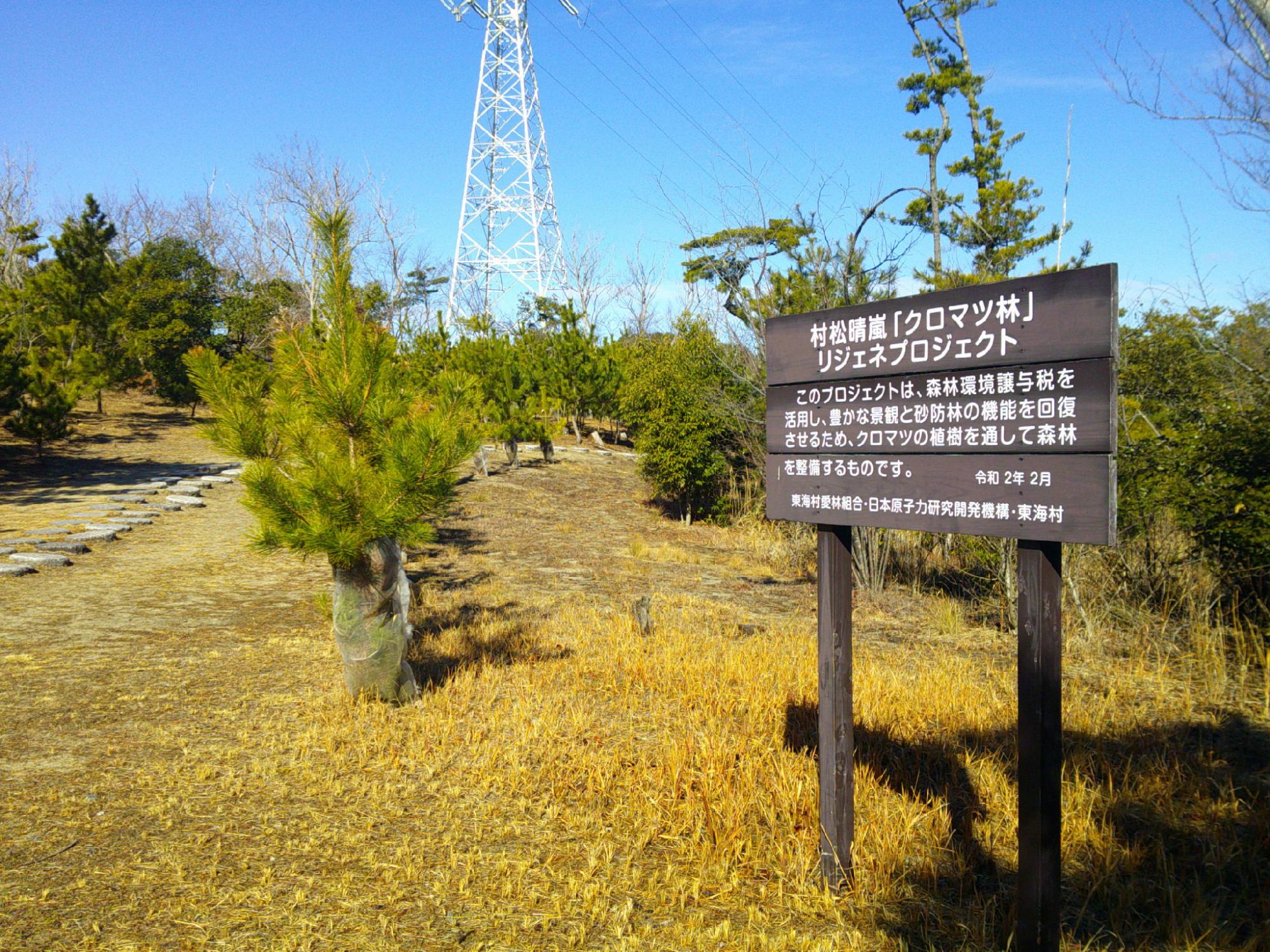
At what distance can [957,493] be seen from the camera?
303 cm

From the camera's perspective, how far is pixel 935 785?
423 cm

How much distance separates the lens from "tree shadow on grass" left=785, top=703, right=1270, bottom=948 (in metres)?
3.12

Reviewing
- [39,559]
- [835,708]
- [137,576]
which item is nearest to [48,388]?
[39,559]

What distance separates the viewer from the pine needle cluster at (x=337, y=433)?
196 inches

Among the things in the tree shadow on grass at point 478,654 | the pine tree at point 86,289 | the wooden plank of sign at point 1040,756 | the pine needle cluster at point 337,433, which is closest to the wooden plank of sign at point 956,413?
the wooden plank of sign at point 1040,756

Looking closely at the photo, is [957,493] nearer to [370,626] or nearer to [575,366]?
[370,626]

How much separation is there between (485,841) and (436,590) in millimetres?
5692

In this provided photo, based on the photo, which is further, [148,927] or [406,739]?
[406,739]

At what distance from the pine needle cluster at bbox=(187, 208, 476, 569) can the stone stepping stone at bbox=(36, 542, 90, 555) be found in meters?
5.69

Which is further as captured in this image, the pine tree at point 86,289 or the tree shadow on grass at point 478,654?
the pine tree at point 86,289

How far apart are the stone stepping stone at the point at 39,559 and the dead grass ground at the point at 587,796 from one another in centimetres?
218

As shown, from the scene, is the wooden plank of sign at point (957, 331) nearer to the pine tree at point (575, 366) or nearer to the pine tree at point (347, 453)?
the pine tree at point (347, 453)

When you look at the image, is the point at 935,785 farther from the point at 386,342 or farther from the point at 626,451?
the point at 626,451

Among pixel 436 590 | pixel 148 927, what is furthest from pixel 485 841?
pixel 436 590
